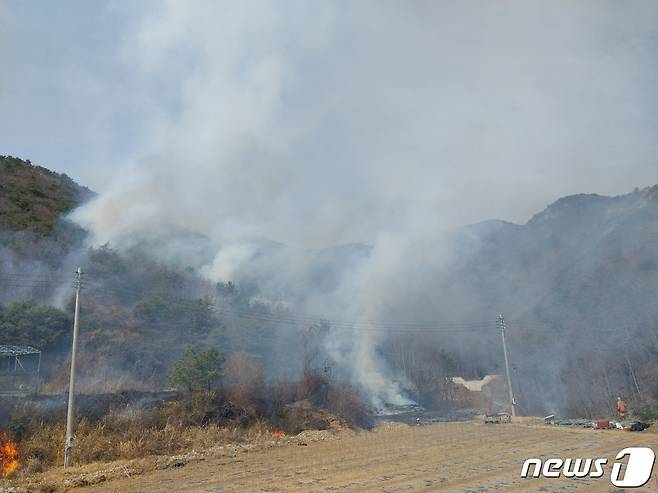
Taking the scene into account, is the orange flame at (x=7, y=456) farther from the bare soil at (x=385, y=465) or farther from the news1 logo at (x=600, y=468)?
Result: the news1 logo at (x=600, y=468)

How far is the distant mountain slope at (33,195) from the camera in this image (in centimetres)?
6109

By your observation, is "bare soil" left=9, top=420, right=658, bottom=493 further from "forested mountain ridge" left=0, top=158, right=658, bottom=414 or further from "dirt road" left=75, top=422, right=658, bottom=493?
"forested mountain ridge" left=0, top=158, right=658, bottom=414

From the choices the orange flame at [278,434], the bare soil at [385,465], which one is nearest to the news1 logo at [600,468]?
the bare soil at [385,465]

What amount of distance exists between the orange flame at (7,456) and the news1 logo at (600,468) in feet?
73.2

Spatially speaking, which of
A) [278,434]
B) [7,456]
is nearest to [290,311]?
[278,434]


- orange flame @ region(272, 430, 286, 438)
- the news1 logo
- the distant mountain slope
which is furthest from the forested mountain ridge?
the news1 logo

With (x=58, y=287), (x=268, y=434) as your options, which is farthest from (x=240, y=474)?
(x=58, y=287)

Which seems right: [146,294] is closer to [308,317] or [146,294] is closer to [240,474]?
[308,317]

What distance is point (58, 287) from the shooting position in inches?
1949

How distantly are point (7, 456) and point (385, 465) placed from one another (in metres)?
18.0

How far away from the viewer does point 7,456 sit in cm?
2272

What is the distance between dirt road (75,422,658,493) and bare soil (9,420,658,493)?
0.12 feet

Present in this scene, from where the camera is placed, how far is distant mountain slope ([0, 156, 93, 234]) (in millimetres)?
61094

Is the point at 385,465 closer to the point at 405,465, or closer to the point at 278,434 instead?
the point at 405,465
